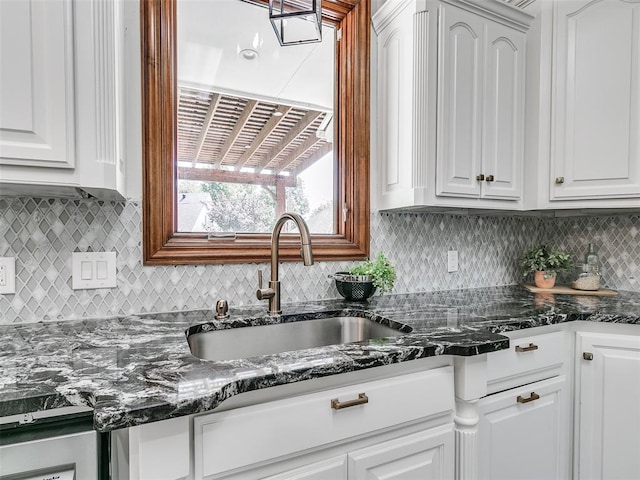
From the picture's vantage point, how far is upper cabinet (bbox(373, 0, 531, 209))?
1.62m

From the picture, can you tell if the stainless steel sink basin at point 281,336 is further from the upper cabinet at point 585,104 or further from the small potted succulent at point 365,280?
the upper cabinet at point 585,104

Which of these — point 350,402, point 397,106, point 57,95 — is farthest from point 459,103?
point 57,95

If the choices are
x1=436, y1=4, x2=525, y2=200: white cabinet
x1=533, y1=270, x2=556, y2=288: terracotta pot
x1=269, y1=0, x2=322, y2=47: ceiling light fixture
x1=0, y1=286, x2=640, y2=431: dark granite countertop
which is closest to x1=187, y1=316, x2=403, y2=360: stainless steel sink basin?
x1=0, y1=286, x2=640, y2=431: dark granite countertop

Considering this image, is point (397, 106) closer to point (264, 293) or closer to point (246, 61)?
point (246, 61)

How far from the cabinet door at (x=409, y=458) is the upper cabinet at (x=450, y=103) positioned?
2.91 feet

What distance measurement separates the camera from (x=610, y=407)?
146cm

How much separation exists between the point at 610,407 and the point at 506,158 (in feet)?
3.62

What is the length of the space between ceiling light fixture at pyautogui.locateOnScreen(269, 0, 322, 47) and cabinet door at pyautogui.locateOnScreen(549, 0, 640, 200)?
51.0 inches

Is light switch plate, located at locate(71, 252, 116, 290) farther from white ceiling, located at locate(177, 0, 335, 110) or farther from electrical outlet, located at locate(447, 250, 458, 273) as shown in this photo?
electrical outlet, located at locate(447, 250, 458, 273)

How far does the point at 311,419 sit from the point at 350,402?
0.10 m

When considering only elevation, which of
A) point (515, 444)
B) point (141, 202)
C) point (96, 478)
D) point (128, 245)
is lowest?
point (515, 444)

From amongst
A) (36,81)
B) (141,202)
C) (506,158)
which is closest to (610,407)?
(506,158)

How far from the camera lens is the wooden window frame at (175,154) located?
1.42 metres

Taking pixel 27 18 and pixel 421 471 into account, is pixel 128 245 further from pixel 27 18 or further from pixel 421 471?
pixel 421 471
